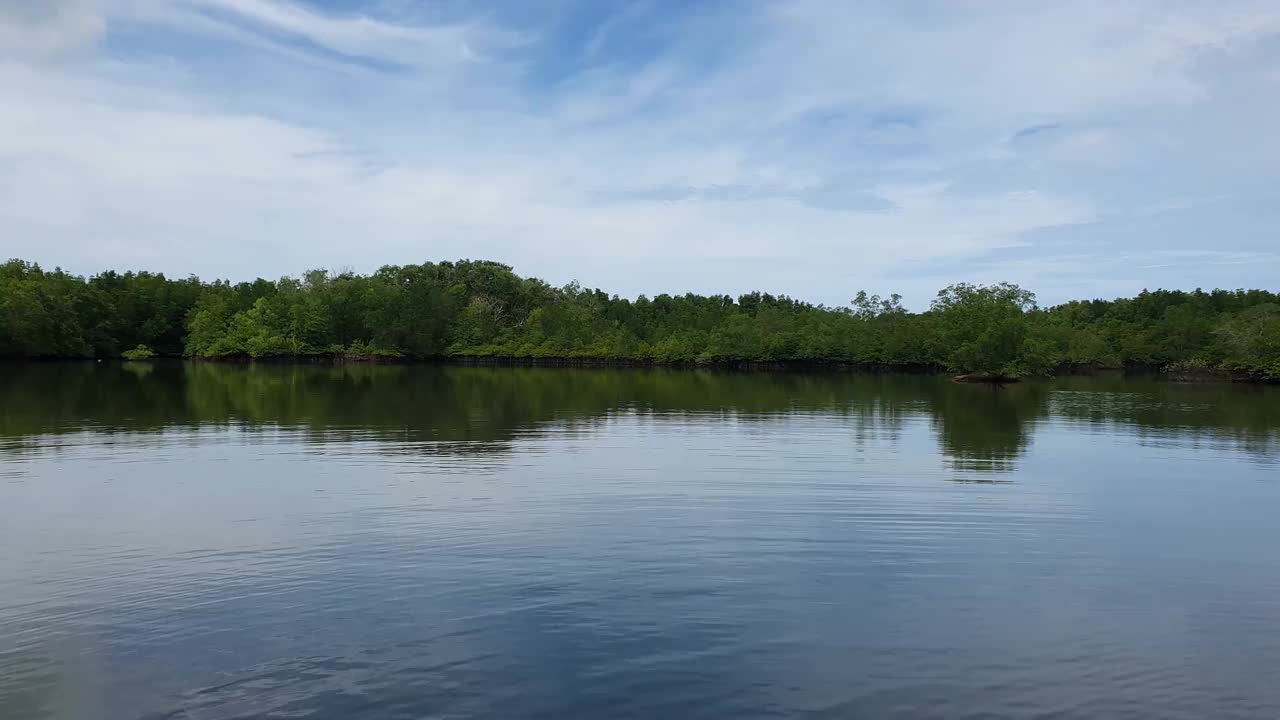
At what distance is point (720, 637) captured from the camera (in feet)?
30.5

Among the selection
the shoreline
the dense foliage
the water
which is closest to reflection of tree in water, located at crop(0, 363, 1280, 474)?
the water

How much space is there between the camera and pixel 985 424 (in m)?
35.2

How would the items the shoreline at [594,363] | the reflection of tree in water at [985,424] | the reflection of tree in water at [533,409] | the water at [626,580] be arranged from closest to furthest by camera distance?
the water at [626,580] < the reflection of tree in water at [985,424] < the reflection of tree in water at [533,409] < the shoreline at [594,363]

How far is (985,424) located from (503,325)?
10273cm

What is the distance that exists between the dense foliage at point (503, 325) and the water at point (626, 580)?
70.3 metres

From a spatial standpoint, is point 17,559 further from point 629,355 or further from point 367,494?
point 629,355

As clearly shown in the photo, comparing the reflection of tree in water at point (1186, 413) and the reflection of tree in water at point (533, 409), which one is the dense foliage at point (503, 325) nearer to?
the reflection of tree in water at point (1186, 413)

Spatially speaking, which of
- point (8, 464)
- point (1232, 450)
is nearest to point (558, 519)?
point (8, 464)

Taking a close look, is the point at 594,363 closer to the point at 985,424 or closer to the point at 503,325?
the point at 503,325

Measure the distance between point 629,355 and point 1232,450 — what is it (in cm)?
8861

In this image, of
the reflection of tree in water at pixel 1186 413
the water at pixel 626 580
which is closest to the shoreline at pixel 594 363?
the reflection of tree in water at pixel 1186 413

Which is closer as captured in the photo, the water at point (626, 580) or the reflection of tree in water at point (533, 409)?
the water at point (626, 580)

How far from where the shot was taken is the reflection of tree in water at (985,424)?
960 inches

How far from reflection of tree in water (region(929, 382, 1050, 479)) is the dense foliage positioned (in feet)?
110
